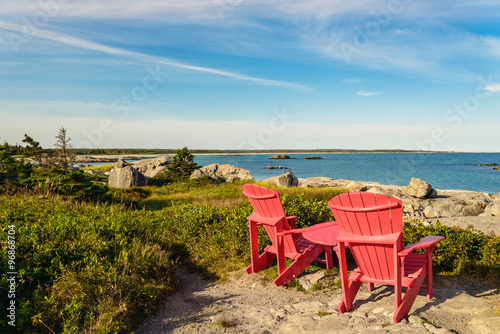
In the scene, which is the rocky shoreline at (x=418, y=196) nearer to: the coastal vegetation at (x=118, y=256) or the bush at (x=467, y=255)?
the bush at (x=467, y=255)

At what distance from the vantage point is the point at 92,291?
148 inches

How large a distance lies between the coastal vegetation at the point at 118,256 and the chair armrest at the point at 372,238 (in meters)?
2.24

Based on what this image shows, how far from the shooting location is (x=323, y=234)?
15.0ft

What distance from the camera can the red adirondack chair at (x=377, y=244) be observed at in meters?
3.29

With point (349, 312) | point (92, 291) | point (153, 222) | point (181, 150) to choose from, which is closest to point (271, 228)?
point (349, 312)

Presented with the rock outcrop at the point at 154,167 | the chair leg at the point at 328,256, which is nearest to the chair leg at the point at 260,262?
the chair leg at the point at 328,256

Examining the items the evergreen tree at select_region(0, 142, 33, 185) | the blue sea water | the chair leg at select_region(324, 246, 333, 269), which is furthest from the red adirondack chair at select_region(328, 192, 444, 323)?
the blue sea water

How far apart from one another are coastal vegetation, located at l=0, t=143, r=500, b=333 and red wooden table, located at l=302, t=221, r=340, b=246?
129cm

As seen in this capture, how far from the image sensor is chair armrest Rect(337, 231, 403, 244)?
3.29 metres

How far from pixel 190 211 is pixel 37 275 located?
3.49m

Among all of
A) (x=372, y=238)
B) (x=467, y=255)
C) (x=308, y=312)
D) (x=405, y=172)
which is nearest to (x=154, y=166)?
(x=467, y=255)

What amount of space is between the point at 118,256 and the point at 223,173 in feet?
70.6

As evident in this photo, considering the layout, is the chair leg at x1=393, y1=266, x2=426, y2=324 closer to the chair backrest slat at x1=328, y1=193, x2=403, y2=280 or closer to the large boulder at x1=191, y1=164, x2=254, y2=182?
the chair backrest slat at x1=328, y1=193, x2=403, y2=280

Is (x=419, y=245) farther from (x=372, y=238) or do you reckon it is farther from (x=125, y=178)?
(x=125, y=178)
